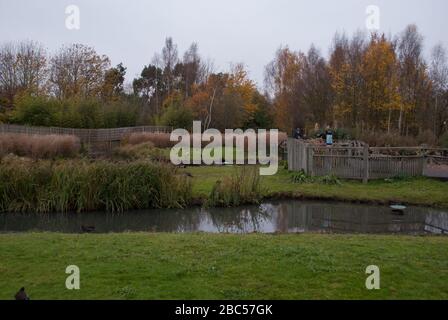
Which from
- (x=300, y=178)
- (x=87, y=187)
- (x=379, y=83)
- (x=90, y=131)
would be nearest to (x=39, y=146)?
(x=87, y=187)

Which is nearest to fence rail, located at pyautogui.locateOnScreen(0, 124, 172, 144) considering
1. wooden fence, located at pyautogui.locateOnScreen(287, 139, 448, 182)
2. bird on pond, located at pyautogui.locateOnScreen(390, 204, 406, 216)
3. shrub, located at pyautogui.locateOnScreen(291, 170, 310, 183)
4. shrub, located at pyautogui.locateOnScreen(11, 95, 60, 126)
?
shrub, located at pyautogui.locateOnScreen(11, 95, 60, 126)

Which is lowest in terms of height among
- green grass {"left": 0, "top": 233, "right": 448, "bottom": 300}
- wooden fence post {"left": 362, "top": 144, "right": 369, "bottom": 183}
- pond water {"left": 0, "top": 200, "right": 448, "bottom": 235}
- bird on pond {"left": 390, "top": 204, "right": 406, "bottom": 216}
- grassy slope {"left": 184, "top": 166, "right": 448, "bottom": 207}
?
pond water {"left": 0, "top": 200, "right": 448, "bottom": 235}

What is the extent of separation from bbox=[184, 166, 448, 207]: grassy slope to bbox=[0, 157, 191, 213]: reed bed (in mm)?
1171

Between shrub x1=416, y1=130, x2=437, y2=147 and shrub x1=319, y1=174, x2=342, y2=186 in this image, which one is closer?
shrub x1=319, y1=174, x2=342, y2=186

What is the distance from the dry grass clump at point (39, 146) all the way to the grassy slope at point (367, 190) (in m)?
7.76

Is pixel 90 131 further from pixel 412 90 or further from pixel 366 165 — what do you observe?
pixel 412 90

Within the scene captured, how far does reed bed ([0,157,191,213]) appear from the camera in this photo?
38.8 ft

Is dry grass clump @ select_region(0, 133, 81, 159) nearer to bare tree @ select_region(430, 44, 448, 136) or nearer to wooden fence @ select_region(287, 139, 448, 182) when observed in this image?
wooden fence @ select_region(287, 139, 448, 182)

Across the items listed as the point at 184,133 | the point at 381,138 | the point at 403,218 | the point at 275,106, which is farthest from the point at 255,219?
the point at 275,106

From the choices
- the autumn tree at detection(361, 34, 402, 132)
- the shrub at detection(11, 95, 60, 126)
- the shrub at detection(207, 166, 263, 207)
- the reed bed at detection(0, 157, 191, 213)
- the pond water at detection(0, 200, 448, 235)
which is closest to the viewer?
the pond water at detection(0, 200, 448, 235)

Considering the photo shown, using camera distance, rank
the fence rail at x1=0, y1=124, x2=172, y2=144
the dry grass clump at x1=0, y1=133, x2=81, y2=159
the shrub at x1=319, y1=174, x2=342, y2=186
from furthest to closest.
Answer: the fence rail at x1=0, y1=124, x2=172, y2=144, the dry grass clump at x1=0, y1=133, x2=81, y2=159, the shrub at x1=319, y1=174, x2=342, y2=186

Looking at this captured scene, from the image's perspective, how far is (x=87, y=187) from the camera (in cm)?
1206

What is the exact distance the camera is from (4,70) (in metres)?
39.3

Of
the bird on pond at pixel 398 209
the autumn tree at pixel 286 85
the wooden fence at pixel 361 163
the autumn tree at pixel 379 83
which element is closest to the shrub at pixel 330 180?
the wooden fence at pixel 361 163
